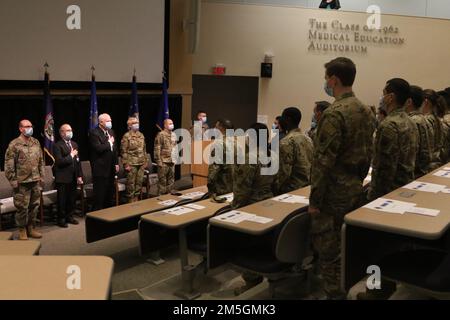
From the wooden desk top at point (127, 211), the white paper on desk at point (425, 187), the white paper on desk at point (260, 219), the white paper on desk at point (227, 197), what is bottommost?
the wooden desk top at point (127, 211)

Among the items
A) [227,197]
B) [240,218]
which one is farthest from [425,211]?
[227,197]

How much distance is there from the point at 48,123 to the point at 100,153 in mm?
792

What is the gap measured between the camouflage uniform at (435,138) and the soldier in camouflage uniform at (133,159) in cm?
392

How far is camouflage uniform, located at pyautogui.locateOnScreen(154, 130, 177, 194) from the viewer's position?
707 cm

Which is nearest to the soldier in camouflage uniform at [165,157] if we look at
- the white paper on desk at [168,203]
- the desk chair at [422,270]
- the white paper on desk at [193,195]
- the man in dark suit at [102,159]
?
the man in dark suit at [102,159]

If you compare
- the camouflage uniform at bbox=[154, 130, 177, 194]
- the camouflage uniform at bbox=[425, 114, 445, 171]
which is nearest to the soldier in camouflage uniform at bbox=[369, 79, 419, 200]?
the camouflage uniform at bbox=[425, 114, 445, 171]

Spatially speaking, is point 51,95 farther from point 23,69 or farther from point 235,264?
point 235,264

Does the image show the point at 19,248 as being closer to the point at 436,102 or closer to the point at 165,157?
the point at 436,102

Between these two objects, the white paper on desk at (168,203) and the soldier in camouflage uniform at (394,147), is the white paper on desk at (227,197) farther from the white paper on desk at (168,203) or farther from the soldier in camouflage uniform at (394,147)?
the soldier in camouflage uniform at (394,147)

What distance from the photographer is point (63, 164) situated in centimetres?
587

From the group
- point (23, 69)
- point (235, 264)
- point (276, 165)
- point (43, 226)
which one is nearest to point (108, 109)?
point (23, 69)

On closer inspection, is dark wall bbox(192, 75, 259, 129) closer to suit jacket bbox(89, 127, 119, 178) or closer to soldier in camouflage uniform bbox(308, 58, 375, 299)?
suit jacket bbox(89, 127, 119, 178)

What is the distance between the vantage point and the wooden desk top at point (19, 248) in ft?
8.21
